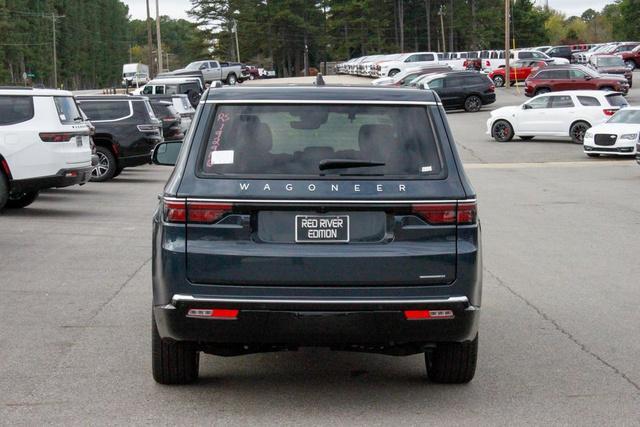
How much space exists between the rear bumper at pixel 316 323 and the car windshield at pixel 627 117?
84.0ft

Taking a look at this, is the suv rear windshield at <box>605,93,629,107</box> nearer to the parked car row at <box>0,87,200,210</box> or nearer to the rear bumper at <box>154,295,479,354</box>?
the parked car row at <box>0,87,200,210</box>

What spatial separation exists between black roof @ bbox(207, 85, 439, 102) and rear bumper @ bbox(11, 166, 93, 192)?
427 inches

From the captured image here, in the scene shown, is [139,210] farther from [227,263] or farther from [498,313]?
[227,263]

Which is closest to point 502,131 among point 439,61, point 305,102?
point 305,102

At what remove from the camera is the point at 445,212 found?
5.85 metres

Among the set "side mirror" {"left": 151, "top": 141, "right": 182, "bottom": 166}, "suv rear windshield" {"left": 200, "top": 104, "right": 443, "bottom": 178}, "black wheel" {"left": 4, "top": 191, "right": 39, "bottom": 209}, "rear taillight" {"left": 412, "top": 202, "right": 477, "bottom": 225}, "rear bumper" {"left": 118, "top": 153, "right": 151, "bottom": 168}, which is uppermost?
"suv rear windshield" {"left": 200, "top": 104, "right": 443, "bottom": 178}

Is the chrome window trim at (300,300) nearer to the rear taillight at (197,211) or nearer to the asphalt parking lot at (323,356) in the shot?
the rear taillight at (197,211)

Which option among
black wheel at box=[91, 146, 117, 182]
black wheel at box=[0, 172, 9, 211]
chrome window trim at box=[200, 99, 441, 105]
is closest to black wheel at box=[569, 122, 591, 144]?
black wheel at box=[91, 146, 117, 182]

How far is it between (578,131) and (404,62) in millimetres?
37186

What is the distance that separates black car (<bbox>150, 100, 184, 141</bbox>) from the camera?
2961 cm

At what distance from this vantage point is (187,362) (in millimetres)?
6535

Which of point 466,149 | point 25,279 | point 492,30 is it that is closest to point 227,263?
point 25,279

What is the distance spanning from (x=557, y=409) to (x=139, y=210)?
12.7 m

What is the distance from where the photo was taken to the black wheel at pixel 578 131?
34719 millimetres
